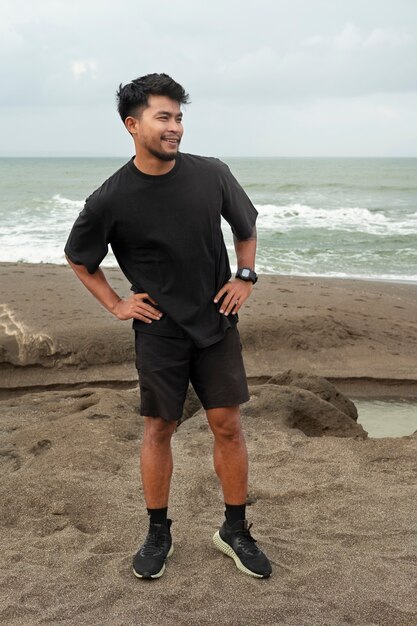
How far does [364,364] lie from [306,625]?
509 cm

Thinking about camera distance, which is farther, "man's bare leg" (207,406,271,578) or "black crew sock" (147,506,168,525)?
"black crew sock" (147,506,168,525)

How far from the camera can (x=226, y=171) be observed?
3.00 meters

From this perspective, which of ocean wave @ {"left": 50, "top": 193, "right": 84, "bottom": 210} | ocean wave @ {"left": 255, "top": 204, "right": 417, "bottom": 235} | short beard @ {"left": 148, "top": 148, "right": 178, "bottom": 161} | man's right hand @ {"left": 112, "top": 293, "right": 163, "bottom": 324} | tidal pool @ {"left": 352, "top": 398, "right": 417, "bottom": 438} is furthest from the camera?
ocean wave @ {"left": 50, "top": 193, "right": 84, "bottom": 210}

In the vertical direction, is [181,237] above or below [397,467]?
above

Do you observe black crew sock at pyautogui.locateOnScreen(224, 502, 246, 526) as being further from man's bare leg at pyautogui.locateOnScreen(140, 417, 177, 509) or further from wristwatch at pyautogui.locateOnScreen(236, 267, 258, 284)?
wristwatch at pyautogui.locateOnScreen(236, 267, 258, 284)

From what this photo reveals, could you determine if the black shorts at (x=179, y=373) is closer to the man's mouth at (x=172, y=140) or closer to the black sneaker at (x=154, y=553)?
the black sneaker at (x=154, y=553)

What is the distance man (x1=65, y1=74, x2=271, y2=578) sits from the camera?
286 cm

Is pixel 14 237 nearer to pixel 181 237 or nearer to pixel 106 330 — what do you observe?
pixel 106 330

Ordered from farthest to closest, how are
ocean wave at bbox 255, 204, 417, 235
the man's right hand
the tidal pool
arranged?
ocean wave at bbox 255, 204, 417, 235, the tidal pool, the man's right hand

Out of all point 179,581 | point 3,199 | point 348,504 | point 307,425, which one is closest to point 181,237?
point 179,581

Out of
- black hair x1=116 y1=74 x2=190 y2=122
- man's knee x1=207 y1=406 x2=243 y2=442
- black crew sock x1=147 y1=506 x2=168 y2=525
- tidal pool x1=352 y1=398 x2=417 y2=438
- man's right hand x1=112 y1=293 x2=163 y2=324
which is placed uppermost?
black hair x1=116 y1=74 x2=190 y2=122

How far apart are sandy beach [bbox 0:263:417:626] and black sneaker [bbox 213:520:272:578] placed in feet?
0.18

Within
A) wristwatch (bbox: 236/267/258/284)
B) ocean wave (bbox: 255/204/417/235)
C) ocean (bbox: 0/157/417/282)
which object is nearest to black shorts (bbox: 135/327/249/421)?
wristwatch (bbox: 236/267/258/284)

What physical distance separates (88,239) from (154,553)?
4.39 ft
